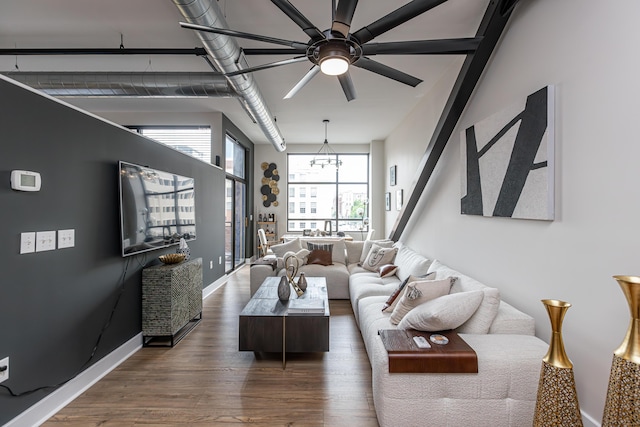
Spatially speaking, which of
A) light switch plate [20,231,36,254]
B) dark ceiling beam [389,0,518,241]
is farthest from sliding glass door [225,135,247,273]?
light switch plate [20,231,36,254]

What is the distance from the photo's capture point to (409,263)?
412 cm

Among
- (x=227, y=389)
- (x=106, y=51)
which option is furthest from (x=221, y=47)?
(x=227, y=389)

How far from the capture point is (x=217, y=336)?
344 centimetres

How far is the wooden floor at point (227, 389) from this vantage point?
2.08 metres

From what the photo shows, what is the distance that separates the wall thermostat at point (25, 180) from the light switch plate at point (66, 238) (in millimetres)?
361

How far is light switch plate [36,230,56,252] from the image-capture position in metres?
2.02

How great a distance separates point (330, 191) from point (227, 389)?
6827 millimetres

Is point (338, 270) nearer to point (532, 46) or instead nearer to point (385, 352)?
point (385, 352)

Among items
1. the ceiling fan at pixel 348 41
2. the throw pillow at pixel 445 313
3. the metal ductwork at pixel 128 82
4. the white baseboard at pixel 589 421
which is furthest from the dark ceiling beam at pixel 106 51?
the white baseboard at pixel 589 421

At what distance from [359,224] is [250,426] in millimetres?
7014

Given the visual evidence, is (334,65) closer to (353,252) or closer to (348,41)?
(348,41)

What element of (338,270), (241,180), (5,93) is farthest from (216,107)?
(5,93)

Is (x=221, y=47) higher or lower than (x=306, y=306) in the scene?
higher

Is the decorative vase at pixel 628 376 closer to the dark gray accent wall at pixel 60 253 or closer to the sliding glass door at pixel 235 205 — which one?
the dark gray accent wall at pixel 60 253
